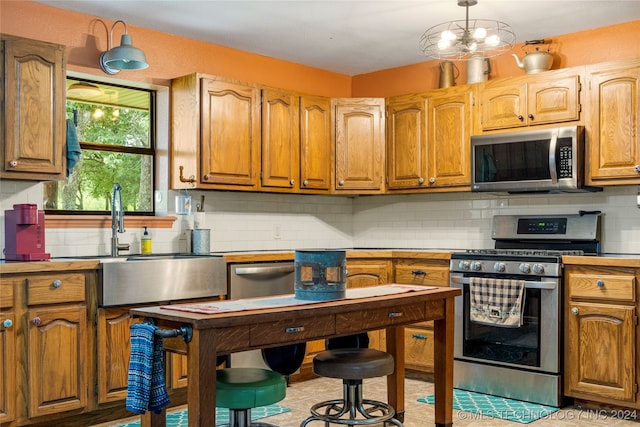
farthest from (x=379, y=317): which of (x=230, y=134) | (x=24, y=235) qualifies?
(x=230, y=134)

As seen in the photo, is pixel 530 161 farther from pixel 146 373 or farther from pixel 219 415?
pixel 146 373

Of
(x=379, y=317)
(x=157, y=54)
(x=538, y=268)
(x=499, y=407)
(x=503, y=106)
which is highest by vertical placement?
(x=157, y=54)

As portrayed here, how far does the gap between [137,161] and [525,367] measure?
122 inches

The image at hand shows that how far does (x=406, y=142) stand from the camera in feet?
18.4

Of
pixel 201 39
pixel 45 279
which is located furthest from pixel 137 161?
pixel 45 279

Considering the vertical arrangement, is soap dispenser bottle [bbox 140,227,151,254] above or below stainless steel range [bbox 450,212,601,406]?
above

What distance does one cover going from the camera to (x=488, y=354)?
4.77 metres

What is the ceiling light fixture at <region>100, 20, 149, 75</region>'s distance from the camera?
14.2 feet

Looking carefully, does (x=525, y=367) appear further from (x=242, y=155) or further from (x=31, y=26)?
(x=31, y=26)

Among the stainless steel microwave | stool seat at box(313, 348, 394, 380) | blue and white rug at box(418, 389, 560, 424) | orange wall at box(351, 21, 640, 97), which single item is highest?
orange wall at box(351, 21, 640, 97)

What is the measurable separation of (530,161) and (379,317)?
2.32 metres

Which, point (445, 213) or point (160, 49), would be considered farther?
point (445, 213)

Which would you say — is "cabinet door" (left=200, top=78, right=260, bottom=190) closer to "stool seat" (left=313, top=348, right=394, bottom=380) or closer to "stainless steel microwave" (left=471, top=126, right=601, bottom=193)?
"stainless steel microwave" (left=471, top=126, right=601, bottom=193)

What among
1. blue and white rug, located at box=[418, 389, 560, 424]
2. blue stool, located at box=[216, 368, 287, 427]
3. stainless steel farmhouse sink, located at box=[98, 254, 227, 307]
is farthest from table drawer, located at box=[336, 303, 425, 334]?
stainless steel farmhouse sink, located at box=[98, 254, 227, 307]
